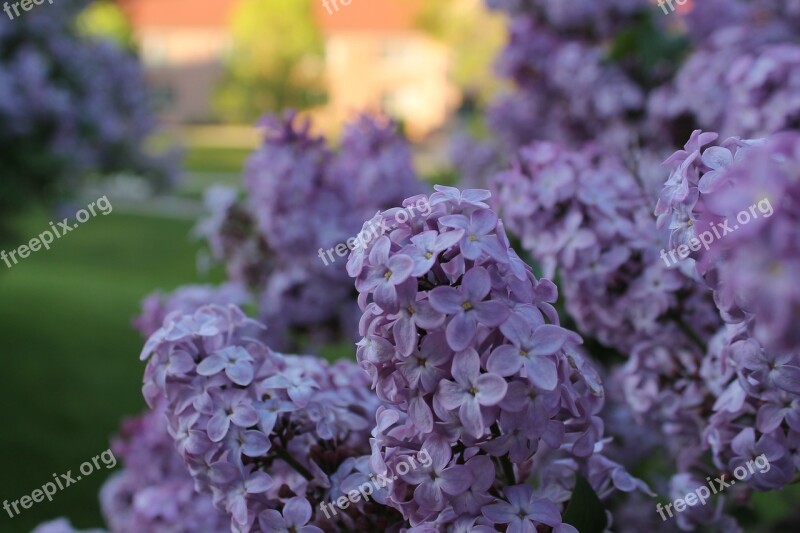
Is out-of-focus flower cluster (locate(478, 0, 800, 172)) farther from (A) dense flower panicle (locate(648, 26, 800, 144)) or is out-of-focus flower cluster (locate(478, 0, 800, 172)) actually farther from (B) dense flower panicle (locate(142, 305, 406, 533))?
(B) dense flower panicle (locate(142, 305, 406, 533))

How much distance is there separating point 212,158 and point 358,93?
7106mm

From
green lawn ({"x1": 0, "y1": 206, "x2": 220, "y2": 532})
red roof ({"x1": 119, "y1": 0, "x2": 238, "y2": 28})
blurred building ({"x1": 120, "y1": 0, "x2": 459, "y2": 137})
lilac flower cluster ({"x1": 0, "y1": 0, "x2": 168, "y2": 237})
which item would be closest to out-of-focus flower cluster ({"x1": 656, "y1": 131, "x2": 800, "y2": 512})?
green lawn ({"x1": 0, "y1": 206, "x2": 220, "y2": 532})

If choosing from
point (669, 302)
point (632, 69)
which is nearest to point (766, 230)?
point (669, 302)

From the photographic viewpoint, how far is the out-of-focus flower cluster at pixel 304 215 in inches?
82.2

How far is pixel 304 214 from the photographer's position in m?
2.09

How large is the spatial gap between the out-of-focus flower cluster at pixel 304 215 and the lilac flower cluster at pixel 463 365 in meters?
1.08

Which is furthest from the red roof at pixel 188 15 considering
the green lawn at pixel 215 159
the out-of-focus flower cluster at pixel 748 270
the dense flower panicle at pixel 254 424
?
the out-of-focus flower cluster at pixel 748 270

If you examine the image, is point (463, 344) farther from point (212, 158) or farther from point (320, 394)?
point (212, 158)

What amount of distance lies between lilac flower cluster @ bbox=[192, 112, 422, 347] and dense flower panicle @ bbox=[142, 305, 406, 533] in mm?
903

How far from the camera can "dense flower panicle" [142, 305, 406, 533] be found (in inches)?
40.6

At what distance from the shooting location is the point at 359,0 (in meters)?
29.9

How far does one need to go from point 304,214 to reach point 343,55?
1116 inches

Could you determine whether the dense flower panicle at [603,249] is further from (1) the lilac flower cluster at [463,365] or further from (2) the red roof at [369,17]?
(2) the red roof at [369,17]

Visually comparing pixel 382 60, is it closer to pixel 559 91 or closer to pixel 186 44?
pixel 186 44
